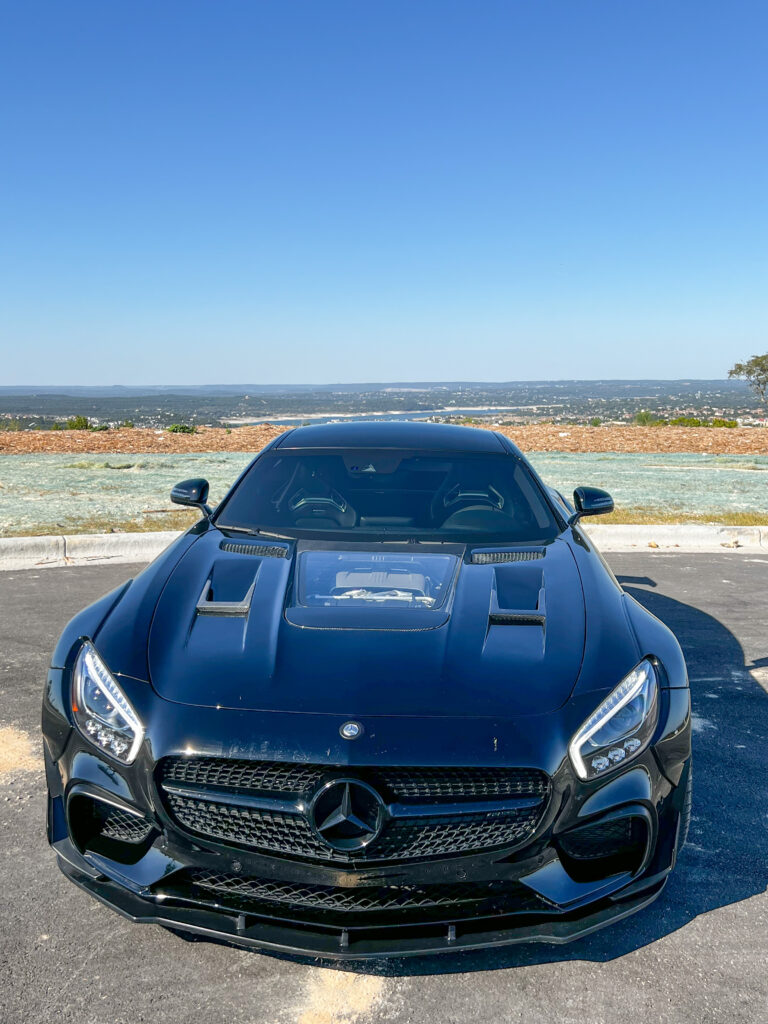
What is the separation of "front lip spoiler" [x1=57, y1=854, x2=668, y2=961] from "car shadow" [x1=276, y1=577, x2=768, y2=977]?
1.01 feet

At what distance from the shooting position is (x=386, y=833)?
7.36 feet

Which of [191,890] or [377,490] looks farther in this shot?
[377,490]

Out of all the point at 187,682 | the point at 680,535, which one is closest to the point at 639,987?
the point at 187,682

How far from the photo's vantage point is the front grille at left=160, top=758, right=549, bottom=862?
2.26m

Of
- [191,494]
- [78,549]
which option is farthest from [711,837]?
[78,549]

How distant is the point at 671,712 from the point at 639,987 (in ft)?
2.43

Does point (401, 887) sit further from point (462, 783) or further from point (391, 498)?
→ point (391, 498)

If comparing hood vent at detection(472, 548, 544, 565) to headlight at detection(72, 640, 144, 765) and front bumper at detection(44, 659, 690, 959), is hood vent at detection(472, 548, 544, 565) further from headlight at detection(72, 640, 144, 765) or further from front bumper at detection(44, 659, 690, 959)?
headlight at detection(72, 640, 144, 765)

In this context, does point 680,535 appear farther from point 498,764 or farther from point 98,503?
point 498,764

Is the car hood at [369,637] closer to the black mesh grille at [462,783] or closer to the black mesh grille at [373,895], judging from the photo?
the black mesh grille at [462,783]

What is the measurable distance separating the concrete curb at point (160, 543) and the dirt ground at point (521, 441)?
10.0 metres

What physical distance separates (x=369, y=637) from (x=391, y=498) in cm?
181

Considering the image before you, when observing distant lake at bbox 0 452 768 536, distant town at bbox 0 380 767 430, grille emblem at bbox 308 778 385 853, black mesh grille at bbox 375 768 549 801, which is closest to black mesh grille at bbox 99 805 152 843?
grille emblem at bbox 308 778 385 853

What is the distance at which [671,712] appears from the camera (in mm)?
2605
